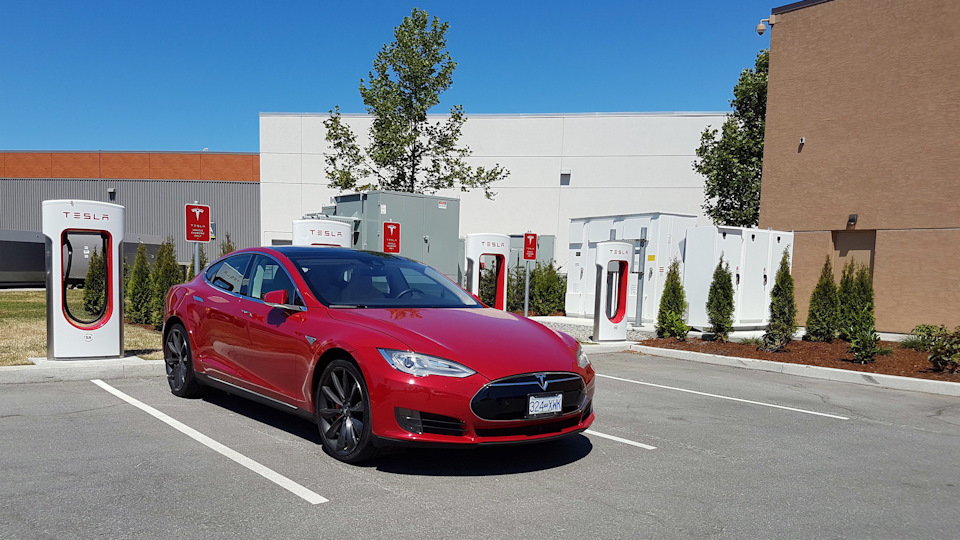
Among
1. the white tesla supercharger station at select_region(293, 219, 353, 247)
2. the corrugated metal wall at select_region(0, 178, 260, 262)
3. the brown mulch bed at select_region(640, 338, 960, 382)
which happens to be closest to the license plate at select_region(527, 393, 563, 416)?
the brown mulch bed at select_region(640, 338, 960, 382)

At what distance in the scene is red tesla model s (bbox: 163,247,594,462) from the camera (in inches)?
181

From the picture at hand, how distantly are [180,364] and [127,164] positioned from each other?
129ft

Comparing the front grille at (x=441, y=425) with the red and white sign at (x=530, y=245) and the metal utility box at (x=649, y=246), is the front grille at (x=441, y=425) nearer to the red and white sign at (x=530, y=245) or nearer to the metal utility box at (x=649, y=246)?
the metal utility box at (x=649, y=246)

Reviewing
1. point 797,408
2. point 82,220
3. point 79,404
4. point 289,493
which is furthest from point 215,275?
point 797,408

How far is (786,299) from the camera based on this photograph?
43.7 feet

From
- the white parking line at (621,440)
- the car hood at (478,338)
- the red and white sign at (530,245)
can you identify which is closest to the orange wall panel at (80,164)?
the red and white sign at (530,245)

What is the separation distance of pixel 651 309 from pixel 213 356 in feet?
42.8

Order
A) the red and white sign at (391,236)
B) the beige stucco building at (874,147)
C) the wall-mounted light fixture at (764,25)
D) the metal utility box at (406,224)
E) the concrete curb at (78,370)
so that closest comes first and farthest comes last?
the concrete curb at (78,370), the beige stucco building at (874,147), the red and white sign at (391,236), the metal utility box at (406,224), the wall-mounted light fixture at (764,25)

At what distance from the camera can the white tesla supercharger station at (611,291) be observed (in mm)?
13453

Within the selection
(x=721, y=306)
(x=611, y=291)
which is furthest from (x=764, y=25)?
(x=611, y=291)

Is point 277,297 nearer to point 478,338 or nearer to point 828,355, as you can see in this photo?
point 478,338

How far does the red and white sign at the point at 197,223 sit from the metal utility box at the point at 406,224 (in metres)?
5.37

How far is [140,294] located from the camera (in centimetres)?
1502

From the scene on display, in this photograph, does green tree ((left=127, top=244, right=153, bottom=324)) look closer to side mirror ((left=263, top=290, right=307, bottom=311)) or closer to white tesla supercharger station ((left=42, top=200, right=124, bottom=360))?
white tesla supercharger station ((left=42, top=200, right=124, bottom=360))
